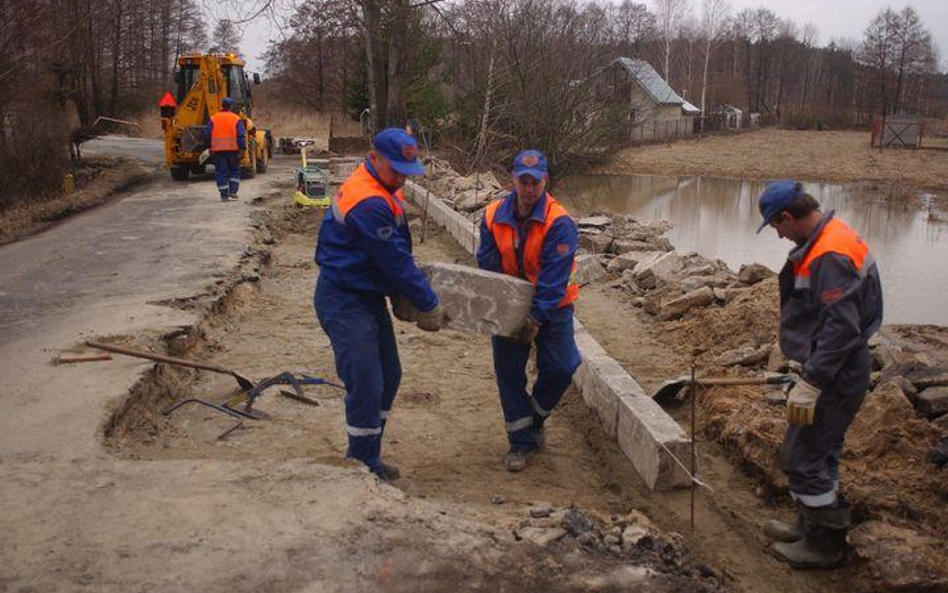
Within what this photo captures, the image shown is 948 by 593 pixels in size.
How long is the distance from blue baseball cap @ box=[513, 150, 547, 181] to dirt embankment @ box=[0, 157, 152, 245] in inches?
406

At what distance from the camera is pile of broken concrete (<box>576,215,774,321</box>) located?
8680 mm

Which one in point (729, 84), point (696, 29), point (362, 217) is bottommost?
point (362, 217)

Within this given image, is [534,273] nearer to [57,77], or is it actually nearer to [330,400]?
[330,400]

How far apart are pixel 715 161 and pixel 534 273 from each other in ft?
126

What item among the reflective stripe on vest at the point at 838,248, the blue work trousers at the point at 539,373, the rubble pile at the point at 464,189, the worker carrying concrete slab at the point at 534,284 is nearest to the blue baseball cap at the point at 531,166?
the worker carrying concrete slab at the point at 534,284

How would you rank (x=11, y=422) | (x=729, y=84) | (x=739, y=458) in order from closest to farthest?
(x=11, y=422), (x=739, y=458), (x=729, y=84)

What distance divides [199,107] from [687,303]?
521 inches

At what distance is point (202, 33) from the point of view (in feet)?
201

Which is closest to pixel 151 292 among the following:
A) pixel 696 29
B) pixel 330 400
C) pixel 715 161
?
pixel 330 400

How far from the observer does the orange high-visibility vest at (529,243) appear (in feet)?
16.0

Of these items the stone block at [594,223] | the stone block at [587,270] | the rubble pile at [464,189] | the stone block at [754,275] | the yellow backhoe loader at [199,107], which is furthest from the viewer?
the yellow backhoe loader at [199,107]

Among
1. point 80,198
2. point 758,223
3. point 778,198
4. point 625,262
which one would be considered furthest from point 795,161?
point 778,198

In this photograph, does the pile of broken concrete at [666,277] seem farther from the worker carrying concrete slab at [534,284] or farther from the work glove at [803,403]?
the work glove at [803,403]

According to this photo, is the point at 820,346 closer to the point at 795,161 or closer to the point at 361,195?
the point at 361,195
